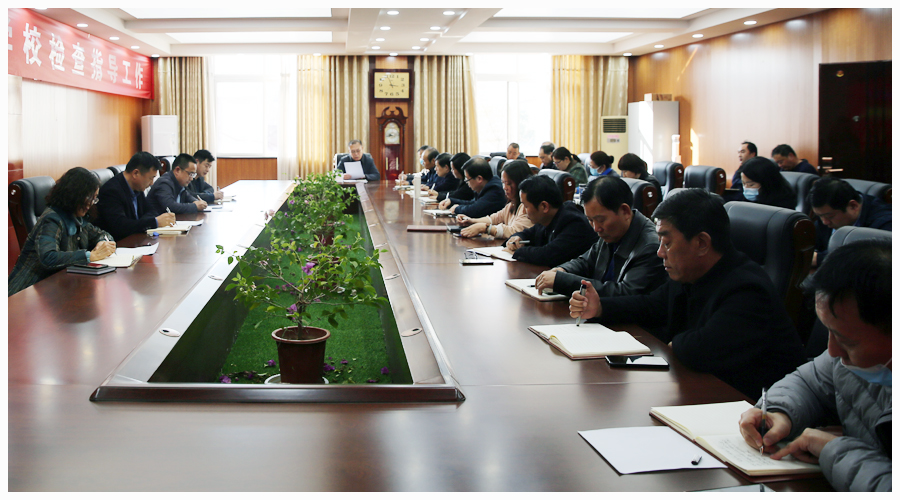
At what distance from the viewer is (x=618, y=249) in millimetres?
2477

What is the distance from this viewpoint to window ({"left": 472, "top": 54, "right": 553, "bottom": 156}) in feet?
36.2

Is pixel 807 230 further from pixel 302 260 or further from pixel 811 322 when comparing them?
pixel 302 260

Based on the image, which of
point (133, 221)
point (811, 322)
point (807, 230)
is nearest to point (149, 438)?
point (807, 230)

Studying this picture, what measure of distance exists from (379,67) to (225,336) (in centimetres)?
808

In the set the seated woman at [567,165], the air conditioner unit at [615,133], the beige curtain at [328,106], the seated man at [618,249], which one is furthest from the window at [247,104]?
the seated man at [618,249]

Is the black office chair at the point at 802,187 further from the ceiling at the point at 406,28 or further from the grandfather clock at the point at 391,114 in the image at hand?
the grandfather clock at the point at 391,114

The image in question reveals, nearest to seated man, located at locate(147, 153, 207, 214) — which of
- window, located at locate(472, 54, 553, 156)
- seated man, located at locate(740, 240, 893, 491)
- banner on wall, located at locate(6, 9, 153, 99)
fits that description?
banner on wall, located at locate(6, 9, 153, 99)

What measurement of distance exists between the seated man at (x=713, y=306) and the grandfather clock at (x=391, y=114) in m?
8.70

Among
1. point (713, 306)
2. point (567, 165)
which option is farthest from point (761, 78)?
point (713, 306)

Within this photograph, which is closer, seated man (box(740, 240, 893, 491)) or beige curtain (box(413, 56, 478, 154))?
seated man (box(740, 240, 893, 491))

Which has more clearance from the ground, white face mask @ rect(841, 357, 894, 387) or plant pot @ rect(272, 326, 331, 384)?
white face mask @ rect(841, 357, 894, 387)

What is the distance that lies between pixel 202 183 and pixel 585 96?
6462 millimetres

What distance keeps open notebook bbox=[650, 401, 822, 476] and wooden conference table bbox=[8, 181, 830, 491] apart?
0.10ft

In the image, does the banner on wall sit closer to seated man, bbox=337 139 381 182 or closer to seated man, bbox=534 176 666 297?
seated man, bbox=337 139 381 182
